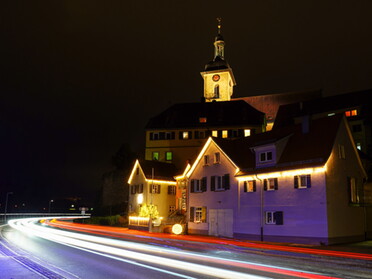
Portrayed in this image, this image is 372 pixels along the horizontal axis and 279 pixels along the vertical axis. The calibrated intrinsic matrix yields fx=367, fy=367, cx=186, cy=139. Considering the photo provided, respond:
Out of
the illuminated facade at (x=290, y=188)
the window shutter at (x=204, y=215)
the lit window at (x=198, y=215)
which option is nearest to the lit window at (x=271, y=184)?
the illuminated facade at (x=290, y=188)

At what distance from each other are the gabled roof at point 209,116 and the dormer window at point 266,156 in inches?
1203

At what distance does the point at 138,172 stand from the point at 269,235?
25.7m

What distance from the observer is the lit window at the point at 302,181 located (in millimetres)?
27750

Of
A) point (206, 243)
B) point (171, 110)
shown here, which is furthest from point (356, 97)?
point (206, 243)

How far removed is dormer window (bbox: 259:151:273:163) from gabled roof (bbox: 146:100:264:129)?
30555 millimetres

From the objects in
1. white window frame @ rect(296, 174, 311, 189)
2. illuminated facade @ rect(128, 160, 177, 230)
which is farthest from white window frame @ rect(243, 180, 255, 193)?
illuminated facade @ rect(128, 160, 177, 230)

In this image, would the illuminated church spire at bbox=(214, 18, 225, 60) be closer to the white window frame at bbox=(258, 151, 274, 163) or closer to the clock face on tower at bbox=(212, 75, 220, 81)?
the clock face on tower at bbox=(212, 75, 220, 81)

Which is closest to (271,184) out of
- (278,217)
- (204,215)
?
(278,217)

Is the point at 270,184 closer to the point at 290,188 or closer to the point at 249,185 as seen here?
the point at 290,188

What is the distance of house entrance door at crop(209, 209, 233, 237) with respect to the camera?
34062 millimetres

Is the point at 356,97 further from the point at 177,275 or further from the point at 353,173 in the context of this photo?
the point at 177,275

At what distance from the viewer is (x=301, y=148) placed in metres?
30.4

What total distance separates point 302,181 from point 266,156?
441 centimetres

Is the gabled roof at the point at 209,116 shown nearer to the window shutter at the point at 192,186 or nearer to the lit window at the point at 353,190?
the window shutter at the point at 192,186
